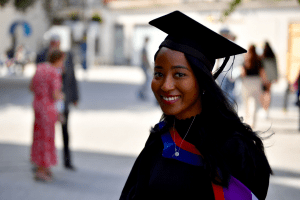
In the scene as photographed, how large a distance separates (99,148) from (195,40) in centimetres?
552

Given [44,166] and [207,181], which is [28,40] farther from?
[207,181]

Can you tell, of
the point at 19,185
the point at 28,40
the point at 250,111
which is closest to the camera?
the point at 19,185

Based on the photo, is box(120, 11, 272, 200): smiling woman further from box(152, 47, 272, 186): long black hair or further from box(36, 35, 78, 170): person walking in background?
box(36, 35, 78, 170): person walking in background

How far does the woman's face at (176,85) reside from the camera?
1771 mm

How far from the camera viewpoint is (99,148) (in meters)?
7.14

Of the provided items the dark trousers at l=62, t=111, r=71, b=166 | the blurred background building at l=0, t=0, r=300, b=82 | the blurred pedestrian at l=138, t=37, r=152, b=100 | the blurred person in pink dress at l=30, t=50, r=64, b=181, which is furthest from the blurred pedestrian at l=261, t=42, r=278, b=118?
the blurred background building at l=0, t=0, r=300, b=82

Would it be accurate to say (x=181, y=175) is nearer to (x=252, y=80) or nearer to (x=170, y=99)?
(x=170, y=99)

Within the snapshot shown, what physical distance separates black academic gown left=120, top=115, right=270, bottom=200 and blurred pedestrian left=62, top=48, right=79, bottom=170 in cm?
402

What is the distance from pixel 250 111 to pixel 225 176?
6.96m

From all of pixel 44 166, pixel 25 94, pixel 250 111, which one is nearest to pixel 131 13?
pixel 25 94

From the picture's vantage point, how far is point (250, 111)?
331 inches

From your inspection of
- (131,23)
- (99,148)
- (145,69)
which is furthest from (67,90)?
(131,23)

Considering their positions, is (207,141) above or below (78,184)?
above

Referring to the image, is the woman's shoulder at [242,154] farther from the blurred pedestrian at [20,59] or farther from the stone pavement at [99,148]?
the blurred pedestrian at [20,59]
